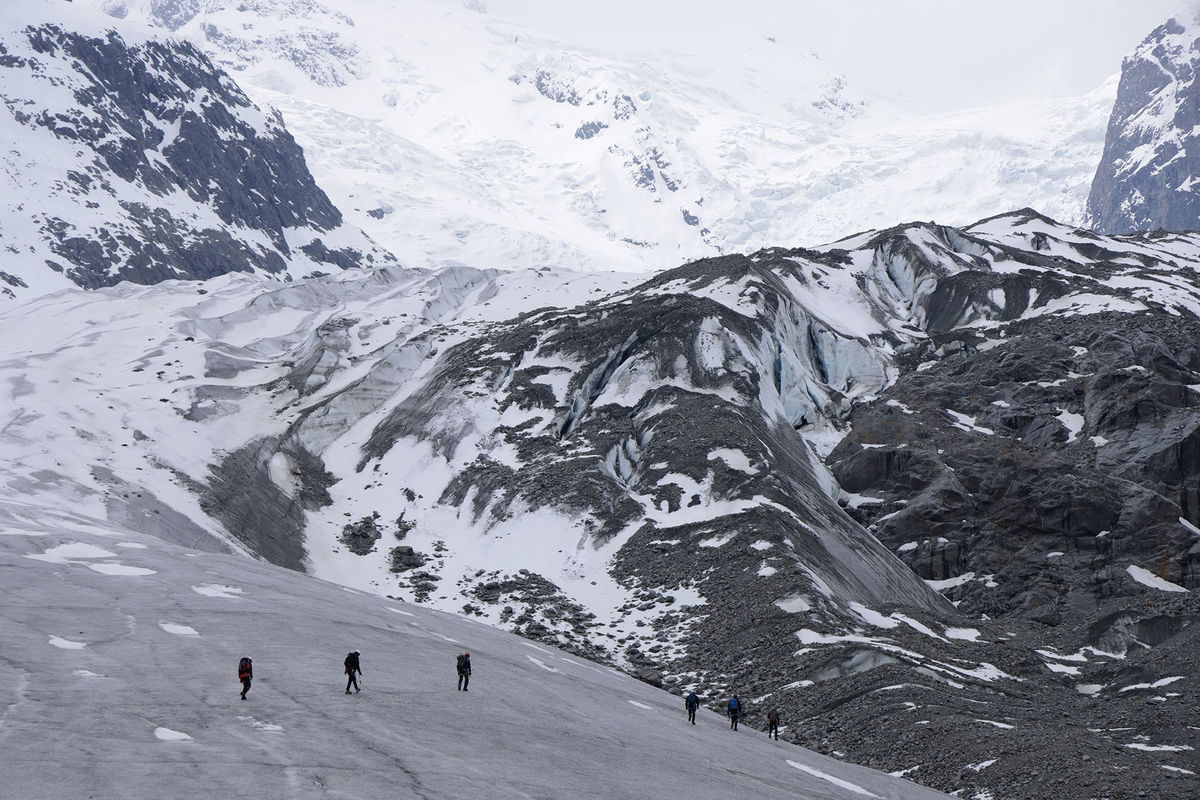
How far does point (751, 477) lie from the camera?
9075cm

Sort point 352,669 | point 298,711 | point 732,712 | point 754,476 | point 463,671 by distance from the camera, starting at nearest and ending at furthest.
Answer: point 298,711, point 352,669, point 463,671, point 732,712, point 754,476

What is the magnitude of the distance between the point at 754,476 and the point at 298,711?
A: 194 ft

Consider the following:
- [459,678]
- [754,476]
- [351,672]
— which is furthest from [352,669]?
[754,476]

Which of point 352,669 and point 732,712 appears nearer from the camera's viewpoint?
point 352,669

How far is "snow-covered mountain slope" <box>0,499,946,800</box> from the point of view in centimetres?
2956

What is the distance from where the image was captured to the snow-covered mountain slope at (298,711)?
97.0ft

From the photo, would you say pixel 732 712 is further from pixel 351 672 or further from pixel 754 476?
pixel 754 476

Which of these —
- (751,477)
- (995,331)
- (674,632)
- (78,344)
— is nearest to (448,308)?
(78,344)

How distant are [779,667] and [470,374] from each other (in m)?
57.2

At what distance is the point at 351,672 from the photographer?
126 ft

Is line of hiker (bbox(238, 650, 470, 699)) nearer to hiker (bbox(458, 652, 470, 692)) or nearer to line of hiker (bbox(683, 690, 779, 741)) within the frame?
hiker (bbox(458, 652, 470, 692))

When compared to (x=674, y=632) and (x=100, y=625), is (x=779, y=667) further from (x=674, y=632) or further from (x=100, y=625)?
(x=100, y=625)

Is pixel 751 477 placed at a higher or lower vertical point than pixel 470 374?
lower

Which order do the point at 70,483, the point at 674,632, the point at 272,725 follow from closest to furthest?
the point at 272,725
the point at 674,632
the point at 70,483
